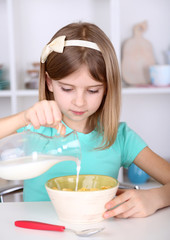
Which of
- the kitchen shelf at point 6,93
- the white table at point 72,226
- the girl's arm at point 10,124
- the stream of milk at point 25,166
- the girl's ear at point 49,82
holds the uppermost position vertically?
the girl's ear at point 49,82

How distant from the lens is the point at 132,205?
80 cm

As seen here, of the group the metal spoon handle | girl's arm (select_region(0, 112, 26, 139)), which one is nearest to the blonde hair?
girl's arm (select_region(0, 112, 26, 139))

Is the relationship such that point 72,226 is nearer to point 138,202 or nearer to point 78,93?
point 138,202

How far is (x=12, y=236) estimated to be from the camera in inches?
26.9

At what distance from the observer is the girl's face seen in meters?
1.01

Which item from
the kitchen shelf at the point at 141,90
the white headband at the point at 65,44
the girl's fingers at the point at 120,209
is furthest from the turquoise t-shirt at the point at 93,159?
the kitchen shelf at the point at 141,90

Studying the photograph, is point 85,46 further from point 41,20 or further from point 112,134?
point 41,20

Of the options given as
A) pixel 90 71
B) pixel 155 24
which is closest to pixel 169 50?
pixel 155 24

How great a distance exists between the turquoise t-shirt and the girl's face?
0.15 metres

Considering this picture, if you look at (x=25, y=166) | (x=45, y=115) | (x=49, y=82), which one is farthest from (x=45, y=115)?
(x=49, y=82)

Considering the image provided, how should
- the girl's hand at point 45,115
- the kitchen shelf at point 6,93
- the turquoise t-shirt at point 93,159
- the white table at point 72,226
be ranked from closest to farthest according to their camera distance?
the white table at point 72,226 < the girl's hand at point 45,115 < the turquoise t-shirt at point 93,159 < the kitchen shelf at point 6,93

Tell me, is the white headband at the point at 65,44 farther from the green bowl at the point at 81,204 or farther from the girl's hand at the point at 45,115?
the green bowl at the point at 81,204

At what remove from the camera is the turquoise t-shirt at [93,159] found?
45.8 inches

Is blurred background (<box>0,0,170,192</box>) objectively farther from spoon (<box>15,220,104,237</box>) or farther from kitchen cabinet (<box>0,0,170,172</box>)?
spoon (<box>15,220,104,237</box>)
